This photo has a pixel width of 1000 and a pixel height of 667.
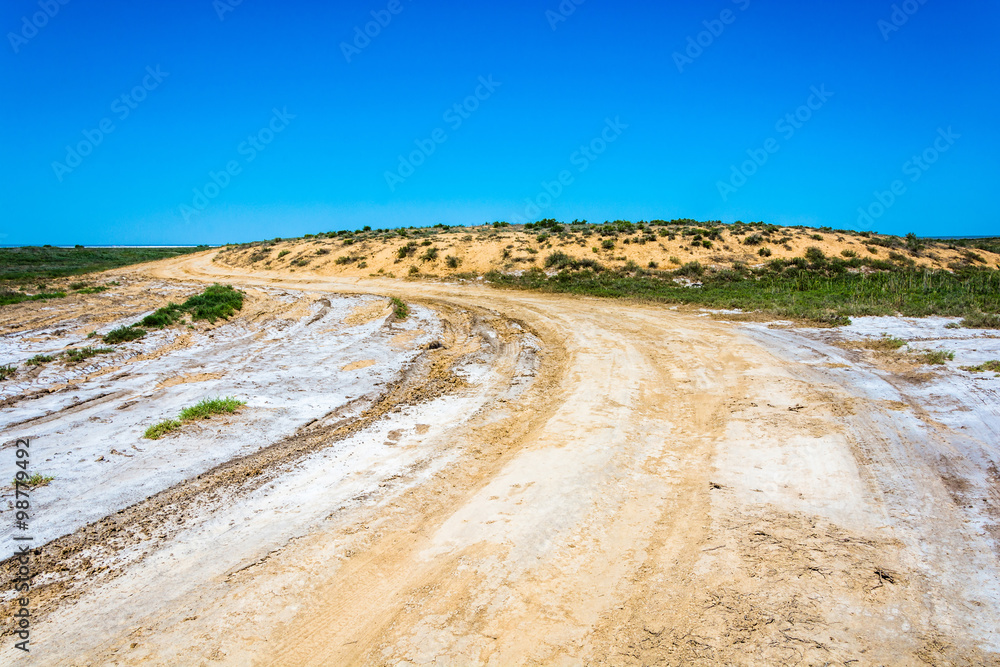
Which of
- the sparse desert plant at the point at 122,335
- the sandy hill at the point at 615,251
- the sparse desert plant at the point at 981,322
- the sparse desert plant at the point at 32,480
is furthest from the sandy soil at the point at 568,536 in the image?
the sandy hill at the point at 615,251

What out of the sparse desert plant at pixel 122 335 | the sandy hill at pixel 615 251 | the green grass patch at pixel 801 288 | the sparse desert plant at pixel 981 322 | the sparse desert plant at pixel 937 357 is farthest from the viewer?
the sandy hill at pixel 615 251

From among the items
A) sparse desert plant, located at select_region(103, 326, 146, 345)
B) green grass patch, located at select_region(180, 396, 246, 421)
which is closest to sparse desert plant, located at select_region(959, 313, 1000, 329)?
green grass patch, located at select_region(180, 396, 246, 421)

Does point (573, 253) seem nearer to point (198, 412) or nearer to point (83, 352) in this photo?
point (83, 352)

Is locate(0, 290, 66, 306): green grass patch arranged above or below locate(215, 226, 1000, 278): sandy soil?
below

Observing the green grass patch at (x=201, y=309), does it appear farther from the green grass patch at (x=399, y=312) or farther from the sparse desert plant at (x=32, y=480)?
the sparse desert plant at (x=32, y=480)

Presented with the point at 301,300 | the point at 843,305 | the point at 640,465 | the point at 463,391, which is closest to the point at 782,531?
the point at 640,465

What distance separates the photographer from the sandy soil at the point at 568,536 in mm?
3020

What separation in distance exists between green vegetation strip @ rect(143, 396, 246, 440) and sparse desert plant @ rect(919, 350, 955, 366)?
37.1 feet

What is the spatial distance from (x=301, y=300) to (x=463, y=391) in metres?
11.5

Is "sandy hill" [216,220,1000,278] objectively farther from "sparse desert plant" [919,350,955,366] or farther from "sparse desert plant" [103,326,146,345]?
"sparse desert plant" [919,350,955,366]

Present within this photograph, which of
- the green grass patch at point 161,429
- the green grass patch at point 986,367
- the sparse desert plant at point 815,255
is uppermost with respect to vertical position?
the sparse desert plant at point 815,255

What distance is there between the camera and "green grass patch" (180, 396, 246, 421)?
20.7ft

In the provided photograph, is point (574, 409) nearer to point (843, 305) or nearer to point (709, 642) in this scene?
point (709, 642)

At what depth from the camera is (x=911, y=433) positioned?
19.2ft
